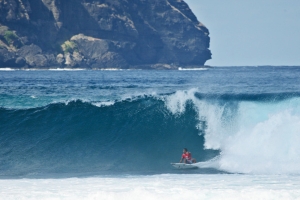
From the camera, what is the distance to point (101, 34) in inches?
6166

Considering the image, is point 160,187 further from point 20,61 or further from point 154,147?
point 20,61

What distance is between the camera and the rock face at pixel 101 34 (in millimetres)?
137625

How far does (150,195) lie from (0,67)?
118m

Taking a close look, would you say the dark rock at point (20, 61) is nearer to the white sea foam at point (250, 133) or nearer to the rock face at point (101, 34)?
the rock face at point (101, 34)

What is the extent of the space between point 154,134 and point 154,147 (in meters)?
1.25

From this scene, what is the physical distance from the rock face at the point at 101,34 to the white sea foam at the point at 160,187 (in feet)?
380

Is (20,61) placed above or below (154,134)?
below

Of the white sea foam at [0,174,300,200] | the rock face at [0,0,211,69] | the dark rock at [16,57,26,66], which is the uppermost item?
the rock face at [0,0,211,69]

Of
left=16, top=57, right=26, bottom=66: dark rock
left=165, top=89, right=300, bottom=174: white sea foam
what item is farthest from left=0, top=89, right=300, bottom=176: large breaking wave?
left=16, top=57, right=26, bottom=66: dark rock

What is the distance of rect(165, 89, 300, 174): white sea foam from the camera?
1992 cm

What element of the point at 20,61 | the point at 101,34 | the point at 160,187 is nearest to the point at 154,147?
the point at 160,187

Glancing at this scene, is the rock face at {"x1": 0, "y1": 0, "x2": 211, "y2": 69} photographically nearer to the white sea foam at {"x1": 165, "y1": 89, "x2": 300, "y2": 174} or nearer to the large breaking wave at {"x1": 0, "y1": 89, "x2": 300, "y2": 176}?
the large breaking wave at {"x1": 0, "y1": 89, "x2": 300, "y2": 176}

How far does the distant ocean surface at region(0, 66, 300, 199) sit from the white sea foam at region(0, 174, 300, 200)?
1.0 inches

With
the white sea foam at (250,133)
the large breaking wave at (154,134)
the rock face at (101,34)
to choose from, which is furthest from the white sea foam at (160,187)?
the rock face at (101,34)
